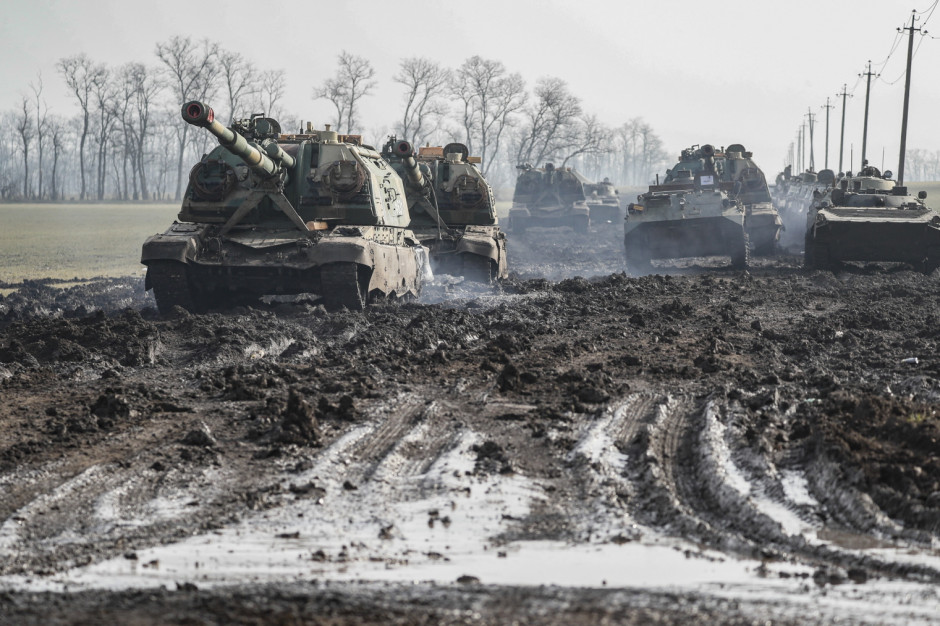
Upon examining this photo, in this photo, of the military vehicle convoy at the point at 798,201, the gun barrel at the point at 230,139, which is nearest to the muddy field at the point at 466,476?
the gun barrel at the point at 230,139

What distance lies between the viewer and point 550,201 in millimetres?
38656

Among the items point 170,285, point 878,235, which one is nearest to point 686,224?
point 878,235

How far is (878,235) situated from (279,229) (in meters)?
11.4

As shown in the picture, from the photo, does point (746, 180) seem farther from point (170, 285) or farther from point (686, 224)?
point (170, 285)

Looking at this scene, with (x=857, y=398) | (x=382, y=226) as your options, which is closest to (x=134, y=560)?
(x=857, y=398)

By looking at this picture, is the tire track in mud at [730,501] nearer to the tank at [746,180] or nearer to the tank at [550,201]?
the tank at [746,180]

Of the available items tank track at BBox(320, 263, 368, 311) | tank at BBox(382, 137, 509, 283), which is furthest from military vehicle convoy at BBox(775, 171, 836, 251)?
tank track at BBox(320, 263, 368, 311)

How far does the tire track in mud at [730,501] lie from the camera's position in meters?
4.70

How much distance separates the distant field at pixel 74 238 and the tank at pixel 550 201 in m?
12.7

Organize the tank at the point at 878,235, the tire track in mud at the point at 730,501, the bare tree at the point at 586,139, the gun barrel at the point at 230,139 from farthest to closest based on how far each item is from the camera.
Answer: the bare tree at the point at 586,139, the tank at the point at 878,235, the gun barrel at the point at 230,139, the tire track in mud at the point at 730,501

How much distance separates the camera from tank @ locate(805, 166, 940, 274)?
66.5 feet

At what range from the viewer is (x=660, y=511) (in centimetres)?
545

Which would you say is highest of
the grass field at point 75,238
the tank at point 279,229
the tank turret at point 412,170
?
the tank turret at point 412,170

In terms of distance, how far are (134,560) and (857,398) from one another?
5.11 m
